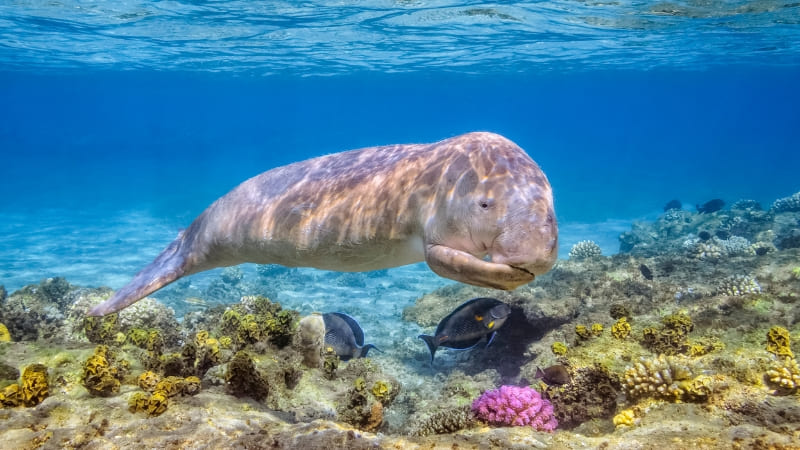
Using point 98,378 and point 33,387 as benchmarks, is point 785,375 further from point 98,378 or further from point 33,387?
point 33,387

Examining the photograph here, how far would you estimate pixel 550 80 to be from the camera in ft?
162

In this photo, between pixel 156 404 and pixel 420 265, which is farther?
pixel 420 265

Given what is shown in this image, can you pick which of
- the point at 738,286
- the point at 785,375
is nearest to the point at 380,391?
the point at 785,375

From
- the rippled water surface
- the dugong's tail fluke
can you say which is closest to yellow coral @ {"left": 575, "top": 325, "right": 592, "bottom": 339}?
the dugong's tail fluke

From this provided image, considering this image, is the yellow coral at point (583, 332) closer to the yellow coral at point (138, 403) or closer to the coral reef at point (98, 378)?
the yellow coral at point (138, 403)

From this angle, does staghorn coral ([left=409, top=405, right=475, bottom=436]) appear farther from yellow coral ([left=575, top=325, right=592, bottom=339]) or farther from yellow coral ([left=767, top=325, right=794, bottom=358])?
yellow coral ([left=767, top=325, right=794, bottom=358])

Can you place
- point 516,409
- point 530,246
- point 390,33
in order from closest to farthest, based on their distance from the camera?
1. point 530,246
2. point 516,409
3. point 390,33

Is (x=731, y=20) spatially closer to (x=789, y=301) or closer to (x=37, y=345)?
(x=789, y=301)

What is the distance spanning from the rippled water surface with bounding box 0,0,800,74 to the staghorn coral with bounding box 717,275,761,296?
14369mm

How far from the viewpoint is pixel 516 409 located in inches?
171

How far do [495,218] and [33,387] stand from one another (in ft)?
11.8

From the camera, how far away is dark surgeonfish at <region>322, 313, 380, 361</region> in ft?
22.7

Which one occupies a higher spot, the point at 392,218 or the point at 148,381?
the point at 392,218

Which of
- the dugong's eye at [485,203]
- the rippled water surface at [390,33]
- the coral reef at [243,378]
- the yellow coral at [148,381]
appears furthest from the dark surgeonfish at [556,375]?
the rippled water surface at [390,33]
